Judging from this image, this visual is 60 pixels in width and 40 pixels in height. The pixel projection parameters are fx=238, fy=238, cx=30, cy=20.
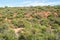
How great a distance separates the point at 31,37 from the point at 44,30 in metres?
3.76

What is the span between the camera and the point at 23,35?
1825 centimetres

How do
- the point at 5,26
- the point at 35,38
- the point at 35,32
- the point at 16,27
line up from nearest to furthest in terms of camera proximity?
the point at 35,38, the point at 35,32, the point at 5,26, the point at 16,27

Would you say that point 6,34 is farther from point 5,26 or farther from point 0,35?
point 5,26

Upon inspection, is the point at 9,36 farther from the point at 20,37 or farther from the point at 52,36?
the point at 52,36

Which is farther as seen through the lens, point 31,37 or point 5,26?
point 5,26

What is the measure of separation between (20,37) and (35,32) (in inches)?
79.4

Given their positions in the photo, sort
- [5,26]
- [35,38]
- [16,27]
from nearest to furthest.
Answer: [35,38] < [5,26] < [16,27]

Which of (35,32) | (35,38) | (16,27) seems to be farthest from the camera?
(16,27)

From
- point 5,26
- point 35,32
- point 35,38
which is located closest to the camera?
point 35,38

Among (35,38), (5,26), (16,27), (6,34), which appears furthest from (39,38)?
(16,27)

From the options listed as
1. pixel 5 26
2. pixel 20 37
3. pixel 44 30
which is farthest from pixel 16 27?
pixel 20 37

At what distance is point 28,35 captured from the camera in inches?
710

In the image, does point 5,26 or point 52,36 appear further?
point 5,26

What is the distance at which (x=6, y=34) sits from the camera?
18.2 meters
